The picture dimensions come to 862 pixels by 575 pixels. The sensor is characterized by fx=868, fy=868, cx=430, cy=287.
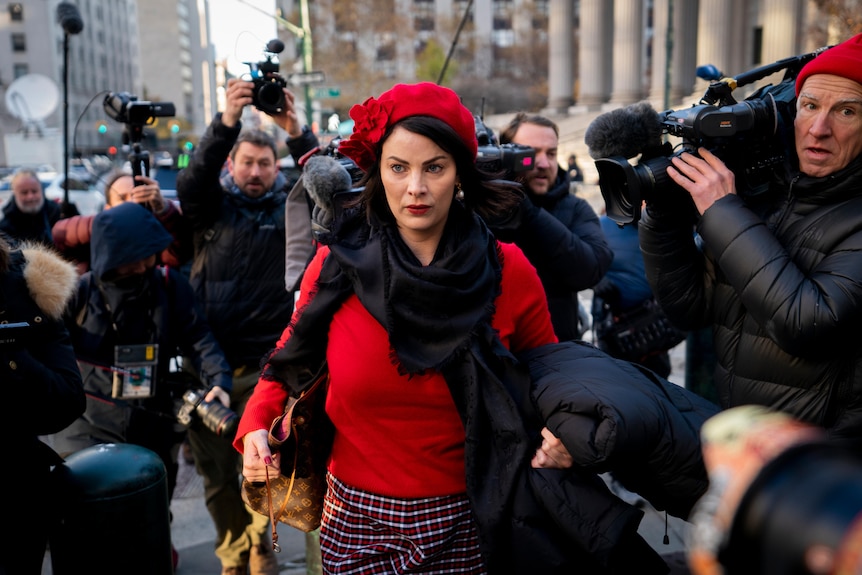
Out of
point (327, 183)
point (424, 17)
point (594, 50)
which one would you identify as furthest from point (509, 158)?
point (424, 17)

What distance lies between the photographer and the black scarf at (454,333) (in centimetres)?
219

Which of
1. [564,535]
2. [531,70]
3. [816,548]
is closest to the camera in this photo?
[816,548]

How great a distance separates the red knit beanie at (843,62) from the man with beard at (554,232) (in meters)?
1.51

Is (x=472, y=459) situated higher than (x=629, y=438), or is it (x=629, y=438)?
(x=629, y=438)

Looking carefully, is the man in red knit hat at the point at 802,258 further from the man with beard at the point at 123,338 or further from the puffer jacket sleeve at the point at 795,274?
the man with beard at the point at 123,338

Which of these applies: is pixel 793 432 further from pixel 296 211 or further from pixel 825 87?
pixel 296 211

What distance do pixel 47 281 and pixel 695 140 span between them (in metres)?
2.09

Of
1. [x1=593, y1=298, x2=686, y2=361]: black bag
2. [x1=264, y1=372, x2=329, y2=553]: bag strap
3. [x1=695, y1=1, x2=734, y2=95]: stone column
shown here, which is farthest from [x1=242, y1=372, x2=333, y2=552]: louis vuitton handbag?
[x1=695, y1=1, x2=734, y2=95]: stone column

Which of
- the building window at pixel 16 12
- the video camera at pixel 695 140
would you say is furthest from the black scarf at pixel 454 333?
the building window at pixel 16 12

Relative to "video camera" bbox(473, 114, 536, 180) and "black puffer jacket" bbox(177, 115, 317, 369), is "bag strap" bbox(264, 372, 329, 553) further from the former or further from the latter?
"black puffer jacket" bbox(177, 115, 317, 369)

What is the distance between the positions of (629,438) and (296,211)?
230 centimetres

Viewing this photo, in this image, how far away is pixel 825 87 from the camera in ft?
7.95

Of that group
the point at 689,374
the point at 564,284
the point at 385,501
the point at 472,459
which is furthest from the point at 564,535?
the point at 689,374

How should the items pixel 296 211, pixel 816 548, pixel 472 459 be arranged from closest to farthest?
1. pixel 816 548
2. pixel 472 459
3. pixel 296 211
